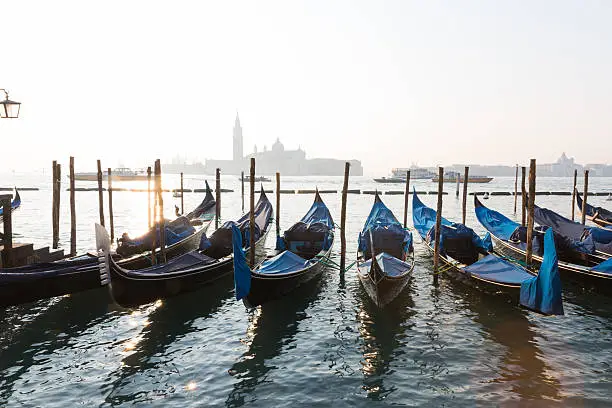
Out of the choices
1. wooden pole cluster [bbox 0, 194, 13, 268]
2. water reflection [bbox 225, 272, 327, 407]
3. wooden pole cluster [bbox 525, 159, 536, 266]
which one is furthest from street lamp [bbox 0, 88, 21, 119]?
wooden pole cluster [bbox 525, 159, 536, 266]

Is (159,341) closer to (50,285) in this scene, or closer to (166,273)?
(166,273)

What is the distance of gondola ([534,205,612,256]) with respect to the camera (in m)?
12.0

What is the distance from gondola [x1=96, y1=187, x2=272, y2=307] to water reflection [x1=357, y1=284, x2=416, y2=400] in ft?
12.8

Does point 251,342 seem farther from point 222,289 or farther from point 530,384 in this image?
point 530,384

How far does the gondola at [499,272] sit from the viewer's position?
7438 millimetres

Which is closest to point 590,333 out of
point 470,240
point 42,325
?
point 470,240

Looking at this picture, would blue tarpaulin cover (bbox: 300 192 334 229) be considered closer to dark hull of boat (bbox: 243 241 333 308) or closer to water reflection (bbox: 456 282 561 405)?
dark hull of boat (bbox: 243 241 333 308)

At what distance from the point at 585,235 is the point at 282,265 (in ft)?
30.6

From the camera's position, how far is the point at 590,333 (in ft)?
28.3

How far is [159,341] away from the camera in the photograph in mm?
8266

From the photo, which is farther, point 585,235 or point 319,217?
point 319,217

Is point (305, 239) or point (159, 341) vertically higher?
point (305, 239)

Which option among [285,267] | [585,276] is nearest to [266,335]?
[285,267]

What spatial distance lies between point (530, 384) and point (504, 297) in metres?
3.52
